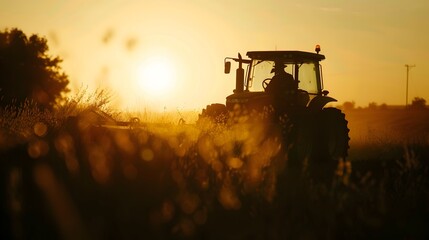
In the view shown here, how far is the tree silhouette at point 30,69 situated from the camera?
3462cm

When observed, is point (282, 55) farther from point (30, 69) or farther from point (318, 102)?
point (30, 69)

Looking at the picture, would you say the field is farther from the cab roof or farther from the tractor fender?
the cab roof

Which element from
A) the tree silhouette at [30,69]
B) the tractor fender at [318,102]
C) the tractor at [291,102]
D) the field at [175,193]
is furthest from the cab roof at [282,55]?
the tree silhouette at [30,69]

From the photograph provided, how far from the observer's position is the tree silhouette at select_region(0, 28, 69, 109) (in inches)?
1363

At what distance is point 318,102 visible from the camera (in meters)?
12.4

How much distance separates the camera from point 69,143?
32.1 feet

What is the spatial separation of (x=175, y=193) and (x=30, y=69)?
107 feet

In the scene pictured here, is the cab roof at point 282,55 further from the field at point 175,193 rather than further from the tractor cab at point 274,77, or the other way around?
the field at point 175,193

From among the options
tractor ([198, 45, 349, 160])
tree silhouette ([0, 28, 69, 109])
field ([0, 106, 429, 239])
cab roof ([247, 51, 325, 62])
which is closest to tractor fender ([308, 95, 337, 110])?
tractor ([198, 45, 349, 160])

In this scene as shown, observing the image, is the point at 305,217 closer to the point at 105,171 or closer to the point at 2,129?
the point at 105,171

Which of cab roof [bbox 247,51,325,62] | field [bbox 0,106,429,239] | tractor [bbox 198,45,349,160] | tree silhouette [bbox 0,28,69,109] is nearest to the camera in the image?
field [bbox 0,106,429,239]

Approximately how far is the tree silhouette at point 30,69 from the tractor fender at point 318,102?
24610 mm

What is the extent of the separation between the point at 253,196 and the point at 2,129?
6143 millimetres

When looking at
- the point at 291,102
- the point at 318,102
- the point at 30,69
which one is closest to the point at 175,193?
the point at 291,102
